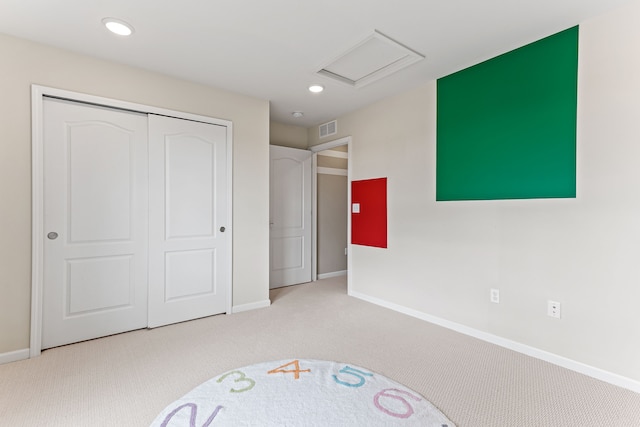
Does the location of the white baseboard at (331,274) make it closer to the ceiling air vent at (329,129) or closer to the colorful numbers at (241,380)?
the ceiling air vent at (329,129)

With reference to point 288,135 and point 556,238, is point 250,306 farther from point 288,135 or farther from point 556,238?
point 556,238

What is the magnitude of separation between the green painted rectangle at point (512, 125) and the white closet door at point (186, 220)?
2361mm

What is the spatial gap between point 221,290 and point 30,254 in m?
1.62

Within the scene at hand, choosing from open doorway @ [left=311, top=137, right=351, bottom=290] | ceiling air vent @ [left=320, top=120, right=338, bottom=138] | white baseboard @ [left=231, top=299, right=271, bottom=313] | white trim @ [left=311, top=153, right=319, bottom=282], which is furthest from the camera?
open doorway @ [left=311, top=137, right=351, bottom=290]

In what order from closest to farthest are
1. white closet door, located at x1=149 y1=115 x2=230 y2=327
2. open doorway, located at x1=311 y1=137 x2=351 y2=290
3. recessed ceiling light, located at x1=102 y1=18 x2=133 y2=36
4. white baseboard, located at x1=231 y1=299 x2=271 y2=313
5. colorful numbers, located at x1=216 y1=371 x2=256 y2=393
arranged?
colorful numbers, located at x1=216 y1=371 x2=256 y2=393
recessed ceiling light, located at x1=102 y1=18 x2=133 y2=36
white closet door, located at x1=149 y1=115 x2=230 y2=327
white baseboard, located at x1=231 y1=299 x2=271 y2=313
open doorway, located at x1=311 y1=137 x2=351 y2=290

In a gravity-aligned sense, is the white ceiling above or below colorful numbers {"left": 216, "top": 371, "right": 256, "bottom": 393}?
above

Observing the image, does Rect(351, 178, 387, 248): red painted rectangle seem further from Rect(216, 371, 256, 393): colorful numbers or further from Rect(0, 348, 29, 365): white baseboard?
Rect(0, 348, 29, 365): white baseboard

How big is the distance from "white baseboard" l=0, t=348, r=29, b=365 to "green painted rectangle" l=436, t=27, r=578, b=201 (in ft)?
12.3

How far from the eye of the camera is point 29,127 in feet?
7.82

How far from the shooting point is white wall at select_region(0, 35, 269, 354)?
2.30m

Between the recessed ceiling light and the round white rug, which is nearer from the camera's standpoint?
the round white rug

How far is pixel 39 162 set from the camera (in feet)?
7.93

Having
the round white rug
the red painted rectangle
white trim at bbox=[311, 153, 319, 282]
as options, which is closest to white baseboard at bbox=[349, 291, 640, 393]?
the red painted rectangle

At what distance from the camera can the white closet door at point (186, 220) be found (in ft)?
9.80
